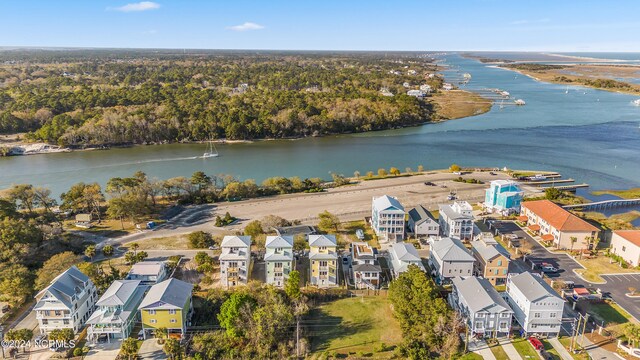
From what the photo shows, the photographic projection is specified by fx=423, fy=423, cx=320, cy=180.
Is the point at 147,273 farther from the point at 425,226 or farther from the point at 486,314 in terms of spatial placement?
the point at 425,226

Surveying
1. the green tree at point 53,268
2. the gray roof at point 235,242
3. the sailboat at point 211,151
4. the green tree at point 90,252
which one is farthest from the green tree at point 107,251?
the sailboat at point 211,151

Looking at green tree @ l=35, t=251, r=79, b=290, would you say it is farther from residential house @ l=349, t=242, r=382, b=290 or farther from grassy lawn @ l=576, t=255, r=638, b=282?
grassy lawn @ l=576, t=255, r=638, b=282

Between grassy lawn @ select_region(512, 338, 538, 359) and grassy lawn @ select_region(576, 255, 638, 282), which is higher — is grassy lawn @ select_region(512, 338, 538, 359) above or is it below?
below

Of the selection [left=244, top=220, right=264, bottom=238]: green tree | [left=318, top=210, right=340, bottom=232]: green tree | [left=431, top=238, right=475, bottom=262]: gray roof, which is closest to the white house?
[left=431, top=238, right=475, bottom=262]: gray roof

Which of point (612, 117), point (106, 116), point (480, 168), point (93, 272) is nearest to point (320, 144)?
point (480, 168)

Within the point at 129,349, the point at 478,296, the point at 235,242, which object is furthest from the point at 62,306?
the point at 478,296

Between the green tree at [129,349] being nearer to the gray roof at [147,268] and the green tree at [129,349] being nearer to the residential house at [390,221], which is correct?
the gray roof at [147,268]

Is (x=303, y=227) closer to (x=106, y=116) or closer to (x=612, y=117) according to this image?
(x=106, y=116)
